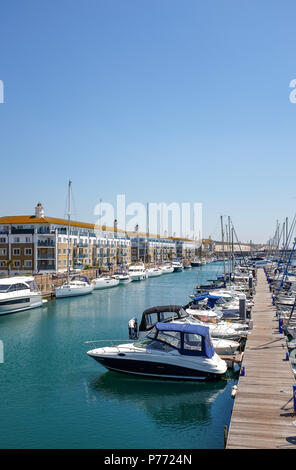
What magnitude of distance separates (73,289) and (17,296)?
13.2 metres

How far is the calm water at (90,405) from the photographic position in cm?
1691

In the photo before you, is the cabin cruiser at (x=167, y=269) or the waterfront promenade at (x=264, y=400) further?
the cabin cruiser at (x=167, y=269)

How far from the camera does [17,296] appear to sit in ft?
151

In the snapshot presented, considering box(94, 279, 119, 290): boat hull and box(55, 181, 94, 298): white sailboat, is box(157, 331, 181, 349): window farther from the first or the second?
box(94, 279, 119, 290): boat hull

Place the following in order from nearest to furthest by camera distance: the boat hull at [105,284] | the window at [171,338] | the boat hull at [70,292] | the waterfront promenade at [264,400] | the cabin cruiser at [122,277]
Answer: the waterfront promenade at [264,400] < the window at [171,338] < the boat hull at [70,292] < the boat hull at [105,284] < the cabin cruiser at [122,277]

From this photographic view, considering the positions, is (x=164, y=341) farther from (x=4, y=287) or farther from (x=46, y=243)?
(x=46, y=243)

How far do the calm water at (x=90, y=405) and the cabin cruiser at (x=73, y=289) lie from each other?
23814mm

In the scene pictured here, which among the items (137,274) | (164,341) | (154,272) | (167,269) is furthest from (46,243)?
(164,341)

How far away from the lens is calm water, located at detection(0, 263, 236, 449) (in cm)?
1691

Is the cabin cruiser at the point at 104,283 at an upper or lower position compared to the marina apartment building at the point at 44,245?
lower

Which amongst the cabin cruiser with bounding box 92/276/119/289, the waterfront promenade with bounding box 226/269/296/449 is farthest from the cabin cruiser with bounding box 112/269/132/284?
the waterfront promenade with bounding box 226/269/296/449

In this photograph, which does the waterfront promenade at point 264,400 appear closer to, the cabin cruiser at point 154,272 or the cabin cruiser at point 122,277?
the cabin cruiser at point 122,277

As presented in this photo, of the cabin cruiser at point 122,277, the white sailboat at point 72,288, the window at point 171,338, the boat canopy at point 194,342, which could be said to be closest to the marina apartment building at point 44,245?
the cabin cruiser at point 122,277

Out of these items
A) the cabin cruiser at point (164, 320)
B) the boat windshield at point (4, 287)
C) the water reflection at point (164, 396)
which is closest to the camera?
the water reflection at point (164, 396)
